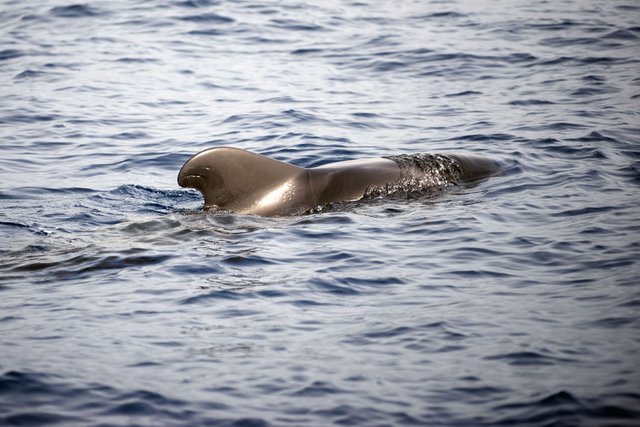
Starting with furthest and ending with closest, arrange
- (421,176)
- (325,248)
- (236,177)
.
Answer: (421,176), (236,177), (325,248)

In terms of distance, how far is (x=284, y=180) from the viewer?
36.0 ft

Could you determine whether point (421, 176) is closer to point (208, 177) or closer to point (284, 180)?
point (284, 180)

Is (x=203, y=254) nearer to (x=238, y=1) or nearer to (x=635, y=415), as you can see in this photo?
(x=635, y=415)

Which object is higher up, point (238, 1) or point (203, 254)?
point (238, 1)

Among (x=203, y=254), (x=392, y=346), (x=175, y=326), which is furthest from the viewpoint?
(x=203, y=254)

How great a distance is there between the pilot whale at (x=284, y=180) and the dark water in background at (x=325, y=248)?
0.22 m

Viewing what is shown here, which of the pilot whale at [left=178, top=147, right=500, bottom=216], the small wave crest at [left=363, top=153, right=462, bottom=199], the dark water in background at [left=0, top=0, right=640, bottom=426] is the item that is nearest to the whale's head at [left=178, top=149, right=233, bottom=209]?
the pilot whale at [left=178, top=147, right=500, bottom=216]

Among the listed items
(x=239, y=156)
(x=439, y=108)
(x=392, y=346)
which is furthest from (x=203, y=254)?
(x=439, y=108)

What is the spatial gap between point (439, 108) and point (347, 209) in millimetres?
6285

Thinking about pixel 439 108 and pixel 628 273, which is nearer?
pixel 628 273

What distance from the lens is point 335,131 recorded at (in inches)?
619

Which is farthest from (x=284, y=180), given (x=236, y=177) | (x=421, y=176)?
(x=421, y=176)

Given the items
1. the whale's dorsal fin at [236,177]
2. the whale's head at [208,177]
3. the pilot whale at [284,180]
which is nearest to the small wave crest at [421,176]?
the pilot whale at [284,180]

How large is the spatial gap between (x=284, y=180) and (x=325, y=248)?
1.28 meters
